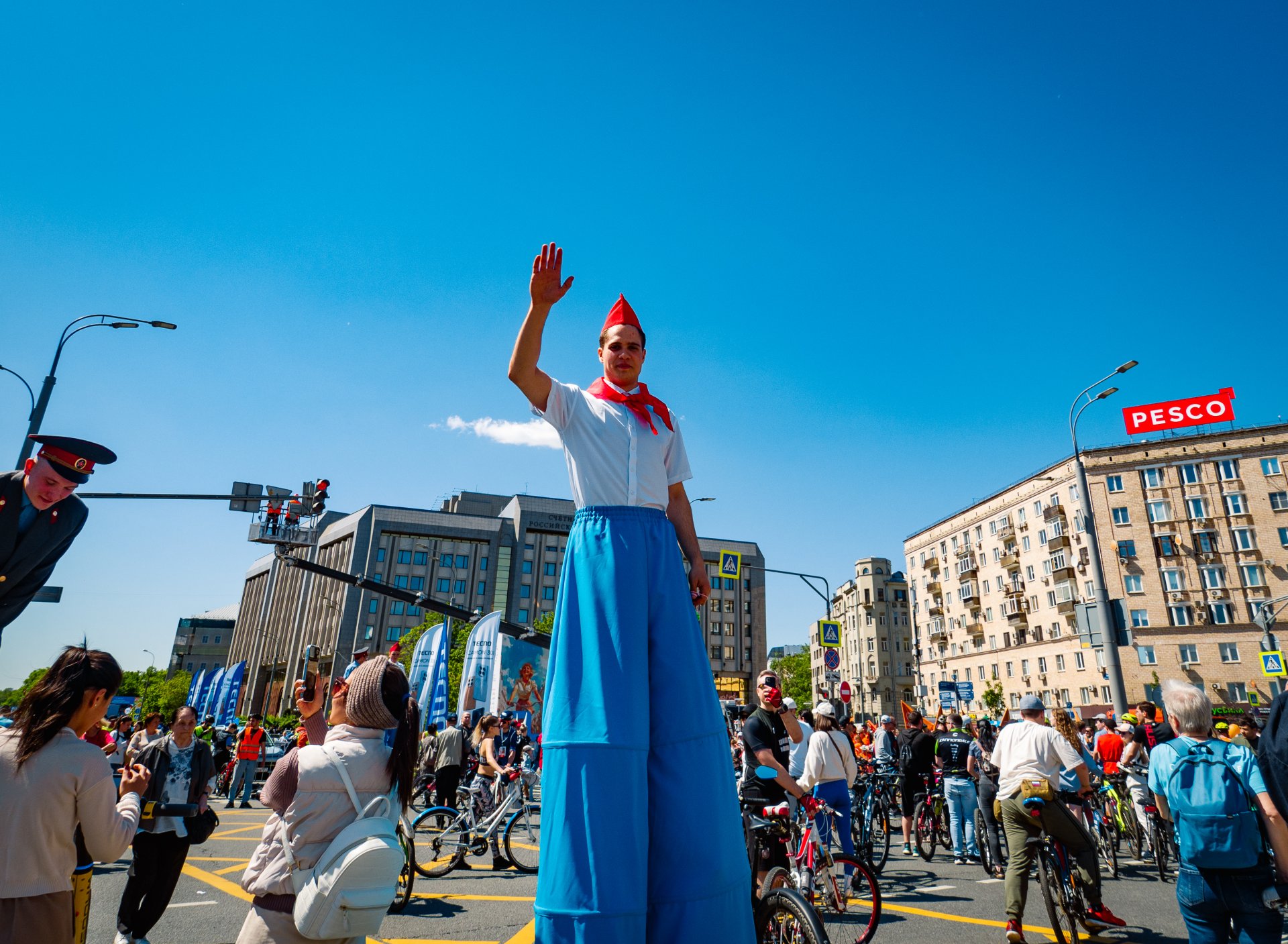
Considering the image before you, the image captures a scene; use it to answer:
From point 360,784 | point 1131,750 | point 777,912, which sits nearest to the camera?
point 360,784

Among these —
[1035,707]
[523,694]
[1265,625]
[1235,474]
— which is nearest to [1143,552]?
[1235,474]

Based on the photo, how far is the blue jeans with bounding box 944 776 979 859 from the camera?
10.6m

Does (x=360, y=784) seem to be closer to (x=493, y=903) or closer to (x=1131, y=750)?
(x=493, y=903)

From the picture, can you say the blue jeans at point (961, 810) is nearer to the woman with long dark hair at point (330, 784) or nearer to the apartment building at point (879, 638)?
the woman with long dark hair at point (330, 784)

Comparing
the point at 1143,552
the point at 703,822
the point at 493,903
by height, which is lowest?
the point at 493,903

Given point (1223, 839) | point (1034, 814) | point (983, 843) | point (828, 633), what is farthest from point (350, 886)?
point (828, 633)

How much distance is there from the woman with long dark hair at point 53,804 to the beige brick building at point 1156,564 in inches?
2207

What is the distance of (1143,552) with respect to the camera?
55844 mm

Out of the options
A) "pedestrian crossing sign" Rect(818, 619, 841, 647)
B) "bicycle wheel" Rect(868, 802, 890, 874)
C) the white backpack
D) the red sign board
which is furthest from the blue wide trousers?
the red sign board

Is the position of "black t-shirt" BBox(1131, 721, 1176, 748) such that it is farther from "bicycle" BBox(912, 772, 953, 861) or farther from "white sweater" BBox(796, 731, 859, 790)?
A: "white sweater" BBox(796, 731, 859, 790)

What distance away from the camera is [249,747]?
18781mm

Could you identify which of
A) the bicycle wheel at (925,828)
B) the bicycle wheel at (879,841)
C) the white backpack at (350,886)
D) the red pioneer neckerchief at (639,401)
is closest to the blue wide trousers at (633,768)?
the red pioneer neckerchief at (639,401)

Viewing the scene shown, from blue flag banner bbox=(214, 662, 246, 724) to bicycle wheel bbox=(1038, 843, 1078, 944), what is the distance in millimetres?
32724

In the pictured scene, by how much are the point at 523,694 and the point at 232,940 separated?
63.2 feet
